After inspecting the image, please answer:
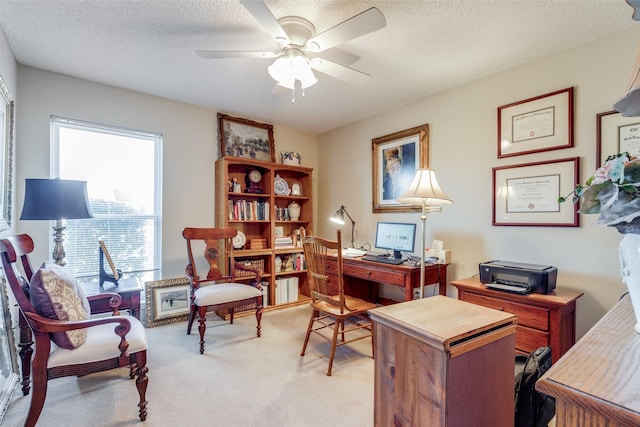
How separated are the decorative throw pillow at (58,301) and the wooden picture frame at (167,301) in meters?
1.40

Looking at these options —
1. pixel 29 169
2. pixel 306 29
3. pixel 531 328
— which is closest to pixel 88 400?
pixel 29 169

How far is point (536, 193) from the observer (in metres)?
2.36

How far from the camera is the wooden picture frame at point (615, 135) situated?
1911 millimetres

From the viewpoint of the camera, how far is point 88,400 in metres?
1.86

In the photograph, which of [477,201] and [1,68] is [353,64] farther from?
[1,68]

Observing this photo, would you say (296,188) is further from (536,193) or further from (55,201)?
(536,193)

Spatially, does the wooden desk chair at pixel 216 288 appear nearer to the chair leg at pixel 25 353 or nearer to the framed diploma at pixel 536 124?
the chair leg at pixel 25 353

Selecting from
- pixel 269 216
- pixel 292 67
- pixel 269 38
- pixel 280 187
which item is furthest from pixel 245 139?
pixel 292 67

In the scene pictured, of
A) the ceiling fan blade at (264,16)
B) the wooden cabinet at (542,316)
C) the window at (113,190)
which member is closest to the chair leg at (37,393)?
the window at (113,190)

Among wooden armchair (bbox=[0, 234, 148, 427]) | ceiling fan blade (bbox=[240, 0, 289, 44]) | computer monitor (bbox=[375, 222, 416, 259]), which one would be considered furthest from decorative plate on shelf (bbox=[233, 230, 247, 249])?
ceiling fan blade (bbox=[240, 0, 289, 44])

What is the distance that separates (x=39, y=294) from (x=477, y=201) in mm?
3168

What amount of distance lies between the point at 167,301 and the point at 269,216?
1464 millimetres

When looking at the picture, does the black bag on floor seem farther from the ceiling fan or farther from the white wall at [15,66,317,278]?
the white wall at [15,66,317,278]

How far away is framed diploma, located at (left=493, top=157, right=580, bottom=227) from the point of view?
2191 millimetres
